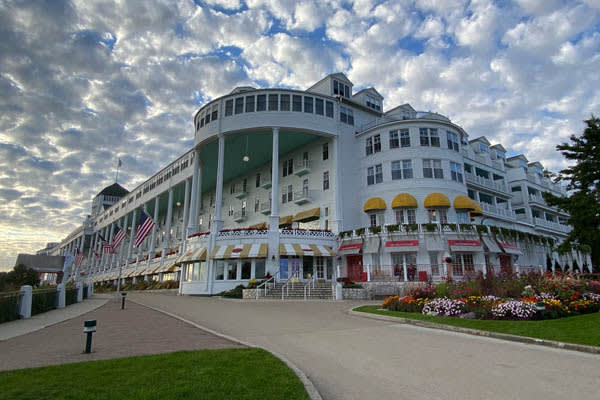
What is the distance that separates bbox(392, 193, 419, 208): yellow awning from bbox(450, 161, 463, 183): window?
4744 millimetres

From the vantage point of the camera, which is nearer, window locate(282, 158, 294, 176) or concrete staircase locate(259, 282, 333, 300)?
concrete staircase locate(259, 282, 333, 300)

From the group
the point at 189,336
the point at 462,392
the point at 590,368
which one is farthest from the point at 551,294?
the point at 189,336

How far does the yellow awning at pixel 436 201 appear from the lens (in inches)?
1244

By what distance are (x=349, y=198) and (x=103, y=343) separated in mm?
28830

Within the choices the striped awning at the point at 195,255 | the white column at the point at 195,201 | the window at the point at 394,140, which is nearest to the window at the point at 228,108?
the white column at the point at 195,201

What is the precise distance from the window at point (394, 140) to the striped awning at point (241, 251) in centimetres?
1552

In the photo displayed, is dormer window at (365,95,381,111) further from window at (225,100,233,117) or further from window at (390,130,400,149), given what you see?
window at (225,100,233,117)

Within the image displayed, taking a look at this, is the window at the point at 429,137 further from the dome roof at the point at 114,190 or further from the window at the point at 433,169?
the dome roof at the point at 114,190

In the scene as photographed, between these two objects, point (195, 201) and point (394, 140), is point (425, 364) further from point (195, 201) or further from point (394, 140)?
point (195, 201)

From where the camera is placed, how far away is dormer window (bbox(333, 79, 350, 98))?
40750 millimetres

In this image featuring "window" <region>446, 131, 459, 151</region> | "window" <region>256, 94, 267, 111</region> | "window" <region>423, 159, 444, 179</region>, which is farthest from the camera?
"window" <region>256, 94, 267, 111</region>

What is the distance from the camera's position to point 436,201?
31656 mm

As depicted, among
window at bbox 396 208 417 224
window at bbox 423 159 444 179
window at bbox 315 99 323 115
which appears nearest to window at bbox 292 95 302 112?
window at bbox 315 99 323 115

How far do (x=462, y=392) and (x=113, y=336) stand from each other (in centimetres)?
958
